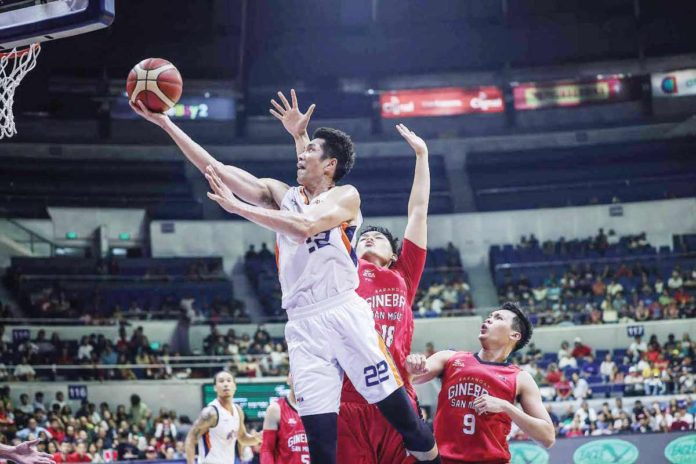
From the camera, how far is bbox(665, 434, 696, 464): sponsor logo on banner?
14.0m

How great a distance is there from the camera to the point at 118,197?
2875 cm

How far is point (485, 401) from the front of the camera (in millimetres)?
5527

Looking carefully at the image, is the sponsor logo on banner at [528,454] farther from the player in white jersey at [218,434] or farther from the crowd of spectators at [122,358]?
the crowd of spectators at [122,358]

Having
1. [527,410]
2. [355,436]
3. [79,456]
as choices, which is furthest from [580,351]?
[355,436]

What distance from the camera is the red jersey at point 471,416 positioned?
579cm

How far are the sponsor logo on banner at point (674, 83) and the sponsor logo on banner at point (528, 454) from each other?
20.8 metres

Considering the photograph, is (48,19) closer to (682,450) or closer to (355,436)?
(355,436)

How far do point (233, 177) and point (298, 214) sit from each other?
55 cm

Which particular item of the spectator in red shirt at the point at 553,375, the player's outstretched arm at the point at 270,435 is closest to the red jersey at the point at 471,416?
the player's outstretched arm at the point at 270,435

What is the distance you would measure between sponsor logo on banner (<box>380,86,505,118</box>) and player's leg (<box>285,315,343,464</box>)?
1057 inches

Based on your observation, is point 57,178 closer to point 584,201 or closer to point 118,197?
point 118,197

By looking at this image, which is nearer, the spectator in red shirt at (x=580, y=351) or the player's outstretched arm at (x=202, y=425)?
the player's outstretched arm at (x=202, y=425)

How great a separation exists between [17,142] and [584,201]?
18442 millimetres

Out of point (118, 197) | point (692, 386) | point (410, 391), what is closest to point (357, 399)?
point (410, 391)
